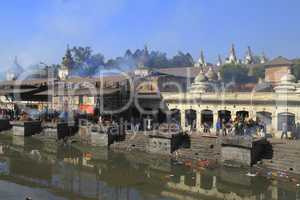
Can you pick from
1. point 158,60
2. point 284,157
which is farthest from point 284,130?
point 158,60

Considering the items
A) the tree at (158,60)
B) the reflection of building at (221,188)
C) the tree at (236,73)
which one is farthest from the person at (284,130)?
the tree at (158,60)

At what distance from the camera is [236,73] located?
7925cm

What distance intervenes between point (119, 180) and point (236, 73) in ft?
194

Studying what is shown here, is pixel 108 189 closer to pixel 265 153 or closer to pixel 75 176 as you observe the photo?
pixel 75 176

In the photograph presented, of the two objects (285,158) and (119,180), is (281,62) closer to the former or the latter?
(285,158)

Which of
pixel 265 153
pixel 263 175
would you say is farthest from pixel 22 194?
pixel 265 153

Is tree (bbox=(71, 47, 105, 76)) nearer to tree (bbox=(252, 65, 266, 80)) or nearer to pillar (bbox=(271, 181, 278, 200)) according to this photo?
tree (bbox=(252, 65, 266, 80))

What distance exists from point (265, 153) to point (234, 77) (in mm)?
54182

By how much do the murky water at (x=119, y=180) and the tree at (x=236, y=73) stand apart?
5135 centimetres

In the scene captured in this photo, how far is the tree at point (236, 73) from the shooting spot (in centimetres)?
7912

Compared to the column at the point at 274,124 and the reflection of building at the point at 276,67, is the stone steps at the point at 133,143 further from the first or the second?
the reflection of building at the point at 276,67

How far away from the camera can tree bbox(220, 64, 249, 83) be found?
79125 millimetres

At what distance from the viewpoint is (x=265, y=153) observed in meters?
25.9

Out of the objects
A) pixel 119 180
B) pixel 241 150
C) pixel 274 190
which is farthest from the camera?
pixel 241 150
